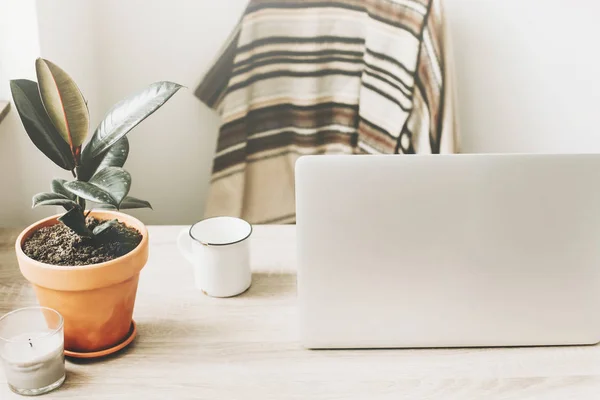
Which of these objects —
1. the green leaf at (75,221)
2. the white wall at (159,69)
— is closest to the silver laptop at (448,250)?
the green leaf at (75,221)

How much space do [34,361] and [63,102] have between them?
0.29 m

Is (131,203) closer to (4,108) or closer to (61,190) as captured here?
(61,190)

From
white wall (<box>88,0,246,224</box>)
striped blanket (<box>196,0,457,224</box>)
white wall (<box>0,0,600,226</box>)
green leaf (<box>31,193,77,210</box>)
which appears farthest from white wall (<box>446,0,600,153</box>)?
green leaf (<box>31,193,77,210</box>)

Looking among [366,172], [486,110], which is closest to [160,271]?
[366,172]

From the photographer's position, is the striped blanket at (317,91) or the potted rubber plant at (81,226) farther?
the striped blanket at (317,91)

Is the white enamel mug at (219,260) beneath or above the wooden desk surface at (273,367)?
above

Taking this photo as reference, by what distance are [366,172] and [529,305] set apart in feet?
0.88

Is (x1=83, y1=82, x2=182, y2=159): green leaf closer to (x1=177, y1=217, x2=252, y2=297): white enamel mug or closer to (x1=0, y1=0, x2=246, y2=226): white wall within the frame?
(x1=177, y1=217, x2=252, y2=297): white enamel mug

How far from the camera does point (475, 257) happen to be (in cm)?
75

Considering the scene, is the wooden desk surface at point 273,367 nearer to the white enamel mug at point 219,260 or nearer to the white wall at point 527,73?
the white enamel mug at point 219,260

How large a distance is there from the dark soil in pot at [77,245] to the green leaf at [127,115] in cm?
11

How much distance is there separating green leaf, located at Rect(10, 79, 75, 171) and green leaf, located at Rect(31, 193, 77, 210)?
0.16 feet

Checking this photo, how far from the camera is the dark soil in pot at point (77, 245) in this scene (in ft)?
Result: 2.47

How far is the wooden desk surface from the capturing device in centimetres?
72
